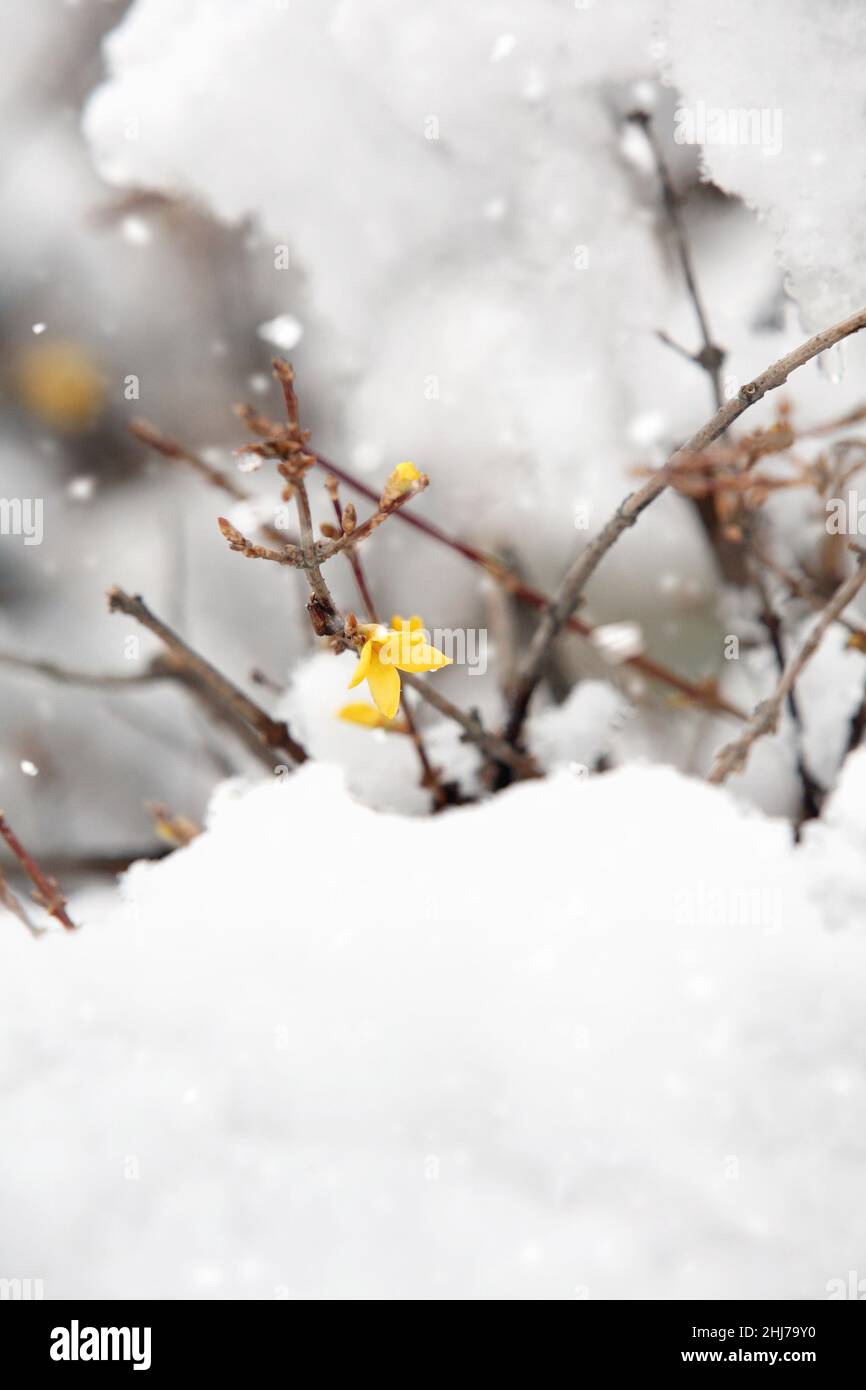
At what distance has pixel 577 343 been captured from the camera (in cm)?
76

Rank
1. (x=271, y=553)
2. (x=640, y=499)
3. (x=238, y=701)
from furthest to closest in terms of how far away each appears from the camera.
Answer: (x=238, y=701) → (x=640, y=499) → (x=271, y=553)

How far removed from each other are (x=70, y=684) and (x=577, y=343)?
2.05 ft

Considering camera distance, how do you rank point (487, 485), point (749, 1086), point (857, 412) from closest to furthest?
point (749, 1086) → point (857, 412) → point (487, 485)

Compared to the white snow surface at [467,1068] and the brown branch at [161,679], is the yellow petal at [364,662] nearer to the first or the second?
the white snow surface at [467,1068]

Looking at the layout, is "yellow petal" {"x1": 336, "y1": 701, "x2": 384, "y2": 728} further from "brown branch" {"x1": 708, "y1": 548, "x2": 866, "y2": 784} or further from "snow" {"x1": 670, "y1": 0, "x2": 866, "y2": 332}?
"snow" {"x1": 670, "y1": 0, "x2": 866, "y2": 332}

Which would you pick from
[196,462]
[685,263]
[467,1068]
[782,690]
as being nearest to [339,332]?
[196,462]

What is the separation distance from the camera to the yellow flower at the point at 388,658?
0.38m

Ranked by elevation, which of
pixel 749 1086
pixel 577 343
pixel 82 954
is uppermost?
pixel 577 343

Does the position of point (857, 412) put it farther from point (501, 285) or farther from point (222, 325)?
point (222, 325)

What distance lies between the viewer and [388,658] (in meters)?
0.38

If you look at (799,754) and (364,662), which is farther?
(799,754)

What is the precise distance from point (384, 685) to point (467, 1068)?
26 centimetres

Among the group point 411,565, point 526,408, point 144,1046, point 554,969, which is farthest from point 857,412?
point 144,1046

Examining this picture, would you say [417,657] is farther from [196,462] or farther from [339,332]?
[339,332]
